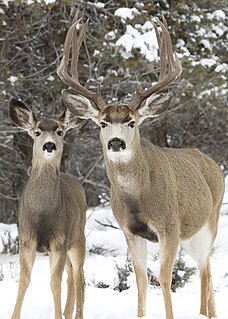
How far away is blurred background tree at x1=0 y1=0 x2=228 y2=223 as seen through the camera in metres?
11.3

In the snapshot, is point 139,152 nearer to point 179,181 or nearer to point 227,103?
point 179,181

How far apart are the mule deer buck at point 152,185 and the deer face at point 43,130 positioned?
256 mm

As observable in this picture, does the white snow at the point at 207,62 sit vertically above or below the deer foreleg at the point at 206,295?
above

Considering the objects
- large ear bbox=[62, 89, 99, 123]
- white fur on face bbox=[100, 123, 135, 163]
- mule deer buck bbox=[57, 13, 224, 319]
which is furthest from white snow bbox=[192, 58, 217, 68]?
white fur on face bbox=[100, 123, 135, 163]

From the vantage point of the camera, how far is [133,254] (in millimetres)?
7031

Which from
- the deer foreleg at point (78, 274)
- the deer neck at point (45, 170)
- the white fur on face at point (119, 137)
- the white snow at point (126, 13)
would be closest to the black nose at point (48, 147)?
the deer neck at point (45, 170)

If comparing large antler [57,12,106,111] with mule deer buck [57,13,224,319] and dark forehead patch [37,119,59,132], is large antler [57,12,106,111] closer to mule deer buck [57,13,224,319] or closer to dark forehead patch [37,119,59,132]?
mule deer buck [57,13,224,319]

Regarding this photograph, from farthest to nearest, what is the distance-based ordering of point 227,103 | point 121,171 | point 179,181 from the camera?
point 227,103
point 179,181
point 121,171

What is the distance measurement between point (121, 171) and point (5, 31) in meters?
5.30

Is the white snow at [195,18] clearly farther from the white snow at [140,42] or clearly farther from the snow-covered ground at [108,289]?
the snow-covered ground at [108,289]

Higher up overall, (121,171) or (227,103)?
(121,171)

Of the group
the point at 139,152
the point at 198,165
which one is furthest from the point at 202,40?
the point at 139,152

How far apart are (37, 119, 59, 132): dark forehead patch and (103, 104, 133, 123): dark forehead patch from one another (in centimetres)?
62

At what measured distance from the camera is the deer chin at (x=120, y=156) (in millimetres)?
6455
